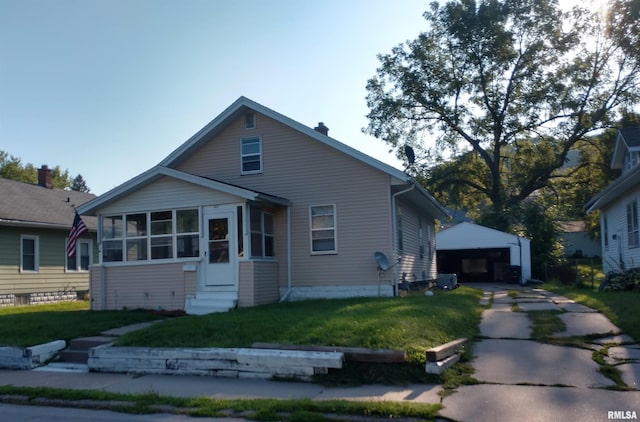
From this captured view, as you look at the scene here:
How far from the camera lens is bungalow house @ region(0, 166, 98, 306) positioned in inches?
790

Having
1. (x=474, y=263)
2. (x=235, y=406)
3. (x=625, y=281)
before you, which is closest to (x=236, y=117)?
(x=235, y=406)

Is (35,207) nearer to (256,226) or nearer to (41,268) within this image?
(41,268)

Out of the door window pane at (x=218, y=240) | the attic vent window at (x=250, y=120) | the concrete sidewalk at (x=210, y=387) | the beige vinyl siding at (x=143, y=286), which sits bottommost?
the concrete sidewalk at (x=210, y=387)

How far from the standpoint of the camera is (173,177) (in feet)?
50.3

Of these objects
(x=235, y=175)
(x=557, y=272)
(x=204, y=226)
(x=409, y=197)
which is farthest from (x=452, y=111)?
(x=204, y=226)

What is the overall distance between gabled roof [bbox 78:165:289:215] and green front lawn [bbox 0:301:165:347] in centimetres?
329

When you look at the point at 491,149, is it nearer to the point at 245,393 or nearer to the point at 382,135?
the point at 382,135

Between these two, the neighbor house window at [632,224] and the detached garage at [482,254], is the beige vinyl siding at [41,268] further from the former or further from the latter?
the neighbor house window at [632,224]

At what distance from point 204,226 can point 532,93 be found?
2801 centimetres

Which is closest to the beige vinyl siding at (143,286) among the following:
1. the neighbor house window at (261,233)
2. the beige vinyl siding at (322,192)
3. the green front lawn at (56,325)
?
the green front lawn at (56,325)

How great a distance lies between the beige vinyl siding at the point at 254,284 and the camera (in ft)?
48.4

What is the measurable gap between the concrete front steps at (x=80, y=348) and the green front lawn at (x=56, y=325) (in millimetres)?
360

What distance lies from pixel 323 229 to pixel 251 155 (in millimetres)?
3447

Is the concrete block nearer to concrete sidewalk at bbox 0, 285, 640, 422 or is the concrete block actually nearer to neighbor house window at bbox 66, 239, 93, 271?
concrete sidewalk at bbox 0, 285, 640, 422
